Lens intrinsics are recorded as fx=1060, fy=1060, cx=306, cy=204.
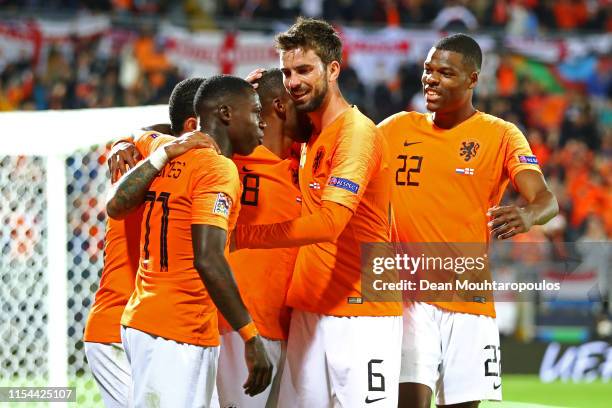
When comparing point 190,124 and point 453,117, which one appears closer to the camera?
point 190,124

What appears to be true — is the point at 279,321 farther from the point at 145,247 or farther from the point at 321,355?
the point at 145,247

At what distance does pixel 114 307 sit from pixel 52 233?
190 cm

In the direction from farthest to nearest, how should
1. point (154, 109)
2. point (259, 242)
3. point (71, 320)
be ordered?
1. point (71, 320)
2. point (154, 109)
3. point (259, 242)

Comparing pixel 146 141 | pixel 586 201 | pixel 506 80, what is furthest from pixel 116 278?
pixel 506 80

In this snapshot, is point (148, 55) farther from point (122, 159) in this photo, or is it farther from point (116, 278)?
point (116, 278)

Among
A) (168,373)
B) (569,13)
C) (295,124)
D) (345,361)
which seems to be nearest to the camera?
(168,373)

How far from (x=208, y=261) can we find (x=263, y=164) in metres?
1.28

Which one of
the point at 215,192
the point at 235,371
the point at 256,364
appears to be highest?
the point at 215,192

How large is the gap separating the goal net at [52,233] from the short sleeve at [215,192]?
2.34 metres

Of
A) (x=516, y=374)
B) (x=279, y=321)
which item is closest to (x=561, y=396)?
(x=516, y=374)

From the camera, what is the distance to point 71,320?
7.36m

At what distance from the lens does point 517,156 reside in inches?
208

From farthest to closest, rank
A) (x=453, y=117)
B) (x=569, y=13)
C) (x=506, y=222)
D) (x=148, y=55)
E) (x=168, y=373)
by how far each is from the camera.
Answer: (x=569, y=13), (x=148, y=55), (x=453, y=117), (x=506, y=222), (x=168, y=373)

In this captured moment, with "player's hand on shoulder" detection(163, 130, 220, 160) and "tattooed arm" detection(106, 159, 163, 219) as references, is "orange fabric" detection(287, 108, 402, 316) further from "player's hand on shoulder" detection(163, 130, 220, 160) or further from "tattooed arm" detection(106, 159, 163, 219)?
"tattooed arm" detection(106, 159, 163, 219)
